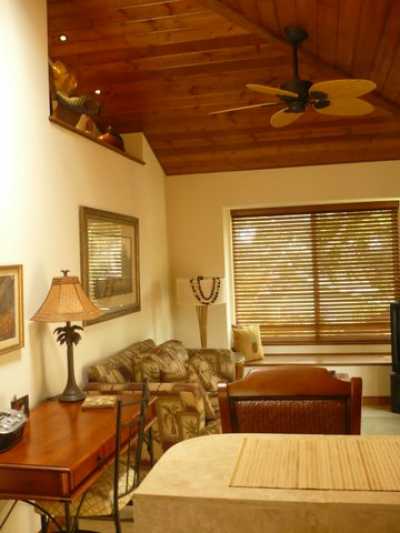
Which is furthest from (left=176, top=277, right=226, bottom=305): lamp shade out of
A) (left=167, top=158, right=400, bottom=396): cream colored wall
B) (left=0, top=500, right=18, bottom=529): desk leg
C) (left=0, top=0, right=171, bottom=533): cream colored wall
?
(left=0, top=500, right=18, bottom=529): desk leg

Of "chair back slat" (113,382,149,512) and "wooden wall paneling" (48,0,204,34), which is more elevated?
"wooden wall paneling" (48,0,204,34)

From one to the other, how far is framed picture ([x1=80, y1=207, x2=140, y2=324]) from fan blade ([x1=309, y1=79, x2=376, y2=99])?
1857 millimetres

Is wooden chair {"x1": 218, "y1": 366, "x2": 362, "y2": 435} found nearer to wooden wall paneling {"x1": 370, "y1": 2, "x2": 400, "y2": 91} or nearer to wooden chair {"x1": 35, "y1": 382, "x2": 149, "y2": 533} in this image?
wooden chair {"x1": 35, "y1": 382, "x2": 149, "y2": 533}

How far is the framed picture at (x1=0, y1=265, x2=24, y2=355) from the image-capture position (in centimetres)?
276

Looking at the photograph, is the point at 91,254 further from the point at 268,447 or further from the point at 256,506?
the point at 256,506

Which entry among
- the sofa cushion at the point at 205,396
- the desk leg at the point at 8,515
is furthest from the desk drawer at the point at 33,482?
the sofa cushion at the point at 205,396

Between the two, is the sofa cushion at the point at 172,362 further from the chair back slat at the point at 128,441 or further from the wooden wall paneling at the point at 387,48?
the wooden wall paneling at the point at 387,48

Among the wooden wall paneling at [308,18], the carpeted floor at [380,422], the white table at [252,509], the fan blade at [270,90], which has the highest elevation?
the wooden wall paneling at [308,18]

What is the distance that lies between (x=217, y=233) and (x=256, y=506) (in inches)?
193

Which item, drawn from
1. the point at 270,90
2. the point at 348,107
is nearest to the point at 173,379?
the point at 270,90

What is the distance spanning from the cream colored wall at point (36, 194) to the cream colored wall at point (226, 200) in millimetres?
1689

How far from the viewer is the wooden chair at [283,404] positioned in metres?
1.60

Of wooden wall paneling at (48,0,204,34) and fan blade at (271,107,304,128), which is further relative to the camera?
wooden wall paneling at (48,0,204,34)

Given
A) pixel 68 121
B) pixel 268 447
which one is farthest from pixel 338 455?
pixel 68 121
